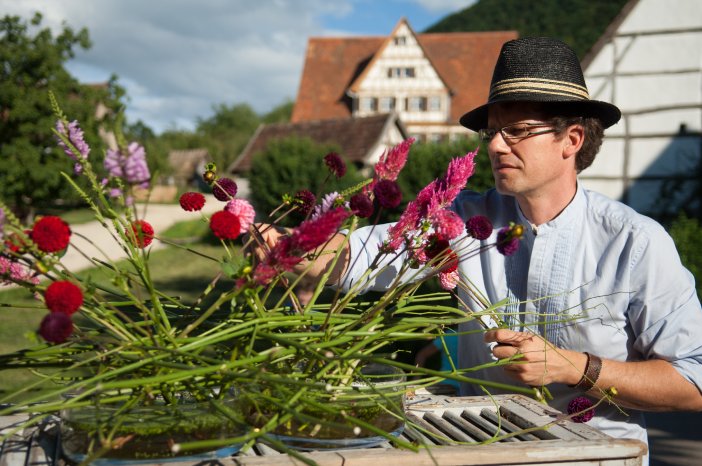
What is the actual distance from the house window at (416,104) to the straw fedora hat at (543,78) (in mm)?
31747

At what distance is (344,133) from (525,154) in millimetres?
26453

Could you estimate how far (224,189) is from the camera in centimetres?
154

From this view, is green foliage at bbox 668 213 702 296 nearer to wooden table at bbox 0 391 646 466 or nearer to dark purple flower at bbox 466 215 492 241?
wooden table at bbox 0 391 646 466

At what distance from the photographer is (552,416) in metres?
1.70

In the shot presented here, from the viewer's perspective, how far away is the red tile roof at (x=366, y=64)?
3409 cm

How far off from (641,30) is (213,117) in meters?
83.5

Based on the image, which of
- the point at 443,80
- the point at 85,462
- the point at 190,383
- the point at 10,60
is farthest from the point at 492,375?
the point at 443,80

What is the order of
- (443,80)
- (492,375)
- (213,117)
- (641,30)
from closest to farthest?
(492,375), (641,30), (443,80), (213,117)

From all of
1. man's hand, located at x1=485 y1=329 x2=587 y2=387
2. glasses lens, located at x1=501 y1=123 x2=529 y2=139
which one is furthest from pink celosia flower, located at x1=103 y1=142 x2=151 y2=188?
glasses lens, located at x1=501 y1=123 x2=529 y2=139

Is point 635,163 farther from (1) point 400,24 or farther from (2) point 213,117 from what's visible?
(2) point 213,117

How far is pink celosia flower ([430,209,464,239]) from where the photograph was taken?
1440 mm

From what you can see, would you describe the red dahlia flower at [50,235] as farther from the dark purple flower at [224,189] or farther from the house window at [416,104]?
the house window at [416,104]

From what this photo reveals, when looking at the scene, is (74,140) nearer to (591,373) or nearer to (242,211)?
(242,211)

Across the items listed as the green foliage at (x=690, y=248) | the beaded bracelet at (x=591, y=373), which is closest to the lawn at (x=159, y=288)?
the beaded bracelet at (x=591, y=373)
